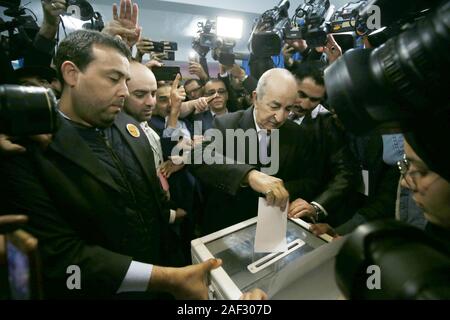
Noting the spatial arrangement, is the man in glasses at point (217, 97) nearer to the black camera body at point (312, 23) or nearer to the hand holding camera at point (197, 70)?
the hand holding camera at point (197, 70)

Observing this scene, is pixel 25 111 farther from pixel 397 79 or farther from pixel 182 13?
pixel 182 13

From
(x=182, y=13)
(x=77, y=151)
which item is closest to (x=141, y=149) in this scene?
(x=77, y=151)

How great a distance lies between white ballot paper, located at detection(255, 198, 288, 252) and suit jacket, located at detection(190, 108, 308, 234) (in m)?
0.44

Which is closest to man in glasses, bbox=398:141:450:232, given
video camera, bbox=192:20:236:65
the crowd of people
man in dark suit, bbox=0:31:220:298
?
the crowd of people

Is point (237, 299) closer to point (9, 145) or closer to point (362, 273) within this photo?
point (362, 273)

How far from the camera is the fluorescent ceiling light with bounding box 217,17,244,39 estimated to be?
17.4ft

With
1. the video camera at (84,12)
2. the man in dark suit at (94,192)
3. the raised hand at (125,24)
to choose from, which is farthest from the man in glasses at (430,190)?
the video camera at (84,12)

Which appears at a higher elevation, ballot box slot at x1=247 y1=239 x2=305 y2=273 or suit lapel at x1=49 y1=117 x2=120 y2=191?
suit lapel at x1=49 y1=117 x2=120 y2=191

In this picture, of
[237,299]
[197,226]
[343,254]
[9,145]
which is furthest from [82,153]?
[197,226]

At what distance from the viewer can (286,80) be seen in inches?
59.0

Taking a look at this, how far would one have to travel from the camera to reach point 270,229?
2.86ft

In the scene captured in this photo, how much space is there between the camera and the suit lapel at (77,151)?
Result: 875mm

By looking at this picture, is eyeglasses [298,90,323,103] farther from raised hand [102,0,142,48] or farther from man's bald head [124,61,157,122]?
raised hand [102,0,142,48]

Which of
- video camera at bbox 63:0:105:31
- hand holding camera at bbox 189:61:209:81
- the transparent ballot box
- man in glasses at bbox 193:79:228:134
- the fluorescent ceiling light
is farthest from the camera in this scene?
the fluorescent ceiling light
